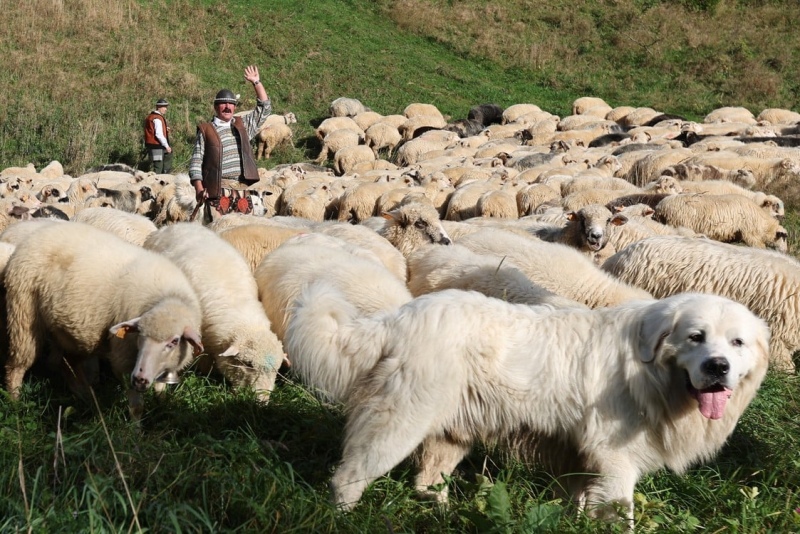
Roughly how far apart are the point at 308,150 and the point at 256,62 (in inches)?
211

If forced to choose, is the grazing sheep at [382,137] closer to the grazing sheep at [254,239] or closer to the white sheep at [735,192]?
the white sheep at [735,192]

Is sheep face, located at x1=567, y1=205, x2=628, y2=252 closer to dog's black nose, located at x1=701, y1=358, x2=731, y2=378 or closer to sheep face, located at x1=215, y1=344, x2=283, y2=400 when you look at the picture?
sheep face, located at x1=215, y1=344, x2=283, y2=400

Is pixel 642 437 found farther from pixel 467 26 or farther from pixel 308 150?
pixel 467 26

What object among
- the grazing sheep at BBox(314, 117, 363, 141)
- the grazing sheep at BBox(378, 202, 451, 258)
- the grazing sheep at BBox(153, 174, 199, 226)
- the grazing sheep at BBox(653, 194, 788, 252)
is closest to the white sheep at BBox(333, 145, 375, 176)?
the grazing sheep at BBox(314, 117, 363, 141)

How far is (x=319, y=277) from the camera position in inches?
232

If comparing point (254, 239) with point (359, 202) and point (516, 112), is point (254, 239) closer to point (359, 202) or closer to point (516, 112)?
point (359, 202)

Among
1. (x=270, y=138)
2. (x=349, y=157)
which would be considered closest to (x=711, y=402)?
(x=349, y=157)

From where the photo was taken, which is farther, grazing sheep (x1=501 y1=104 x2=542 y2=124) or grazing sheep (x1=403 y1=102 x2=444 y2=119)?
grazing sheep (x1=403 y1=102 x2=444 y2=119)

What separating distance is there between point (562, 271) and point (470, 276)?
0.92 meters

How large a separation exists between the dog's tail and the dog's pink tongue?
1536mm

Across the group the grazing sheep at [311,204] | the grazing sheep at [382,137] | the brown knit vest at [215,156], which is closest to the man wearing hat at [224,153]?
the brown knit vest at [215,156]

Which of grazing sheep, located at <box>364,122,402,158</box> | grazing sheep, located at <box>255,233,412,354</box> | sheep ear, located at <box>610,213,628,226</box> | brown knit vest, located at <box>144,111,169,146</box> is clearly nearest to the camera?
grazing sheep, located at <box>255,233,412,354</box>

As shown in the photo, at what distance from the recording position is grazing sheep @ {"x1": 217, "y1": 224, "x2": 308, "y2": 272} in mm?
7398

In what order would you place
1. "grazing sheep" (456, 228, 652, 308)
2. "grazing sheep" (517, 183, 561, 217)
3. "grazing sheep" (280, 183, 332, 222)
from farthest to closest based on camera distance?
1. "grazing sheep" (280, 183, 332, 222)
2. "grazing sheep" (517, 183, 561, 217)
3. "grazing sheep" (456, 228, 652, 308)
